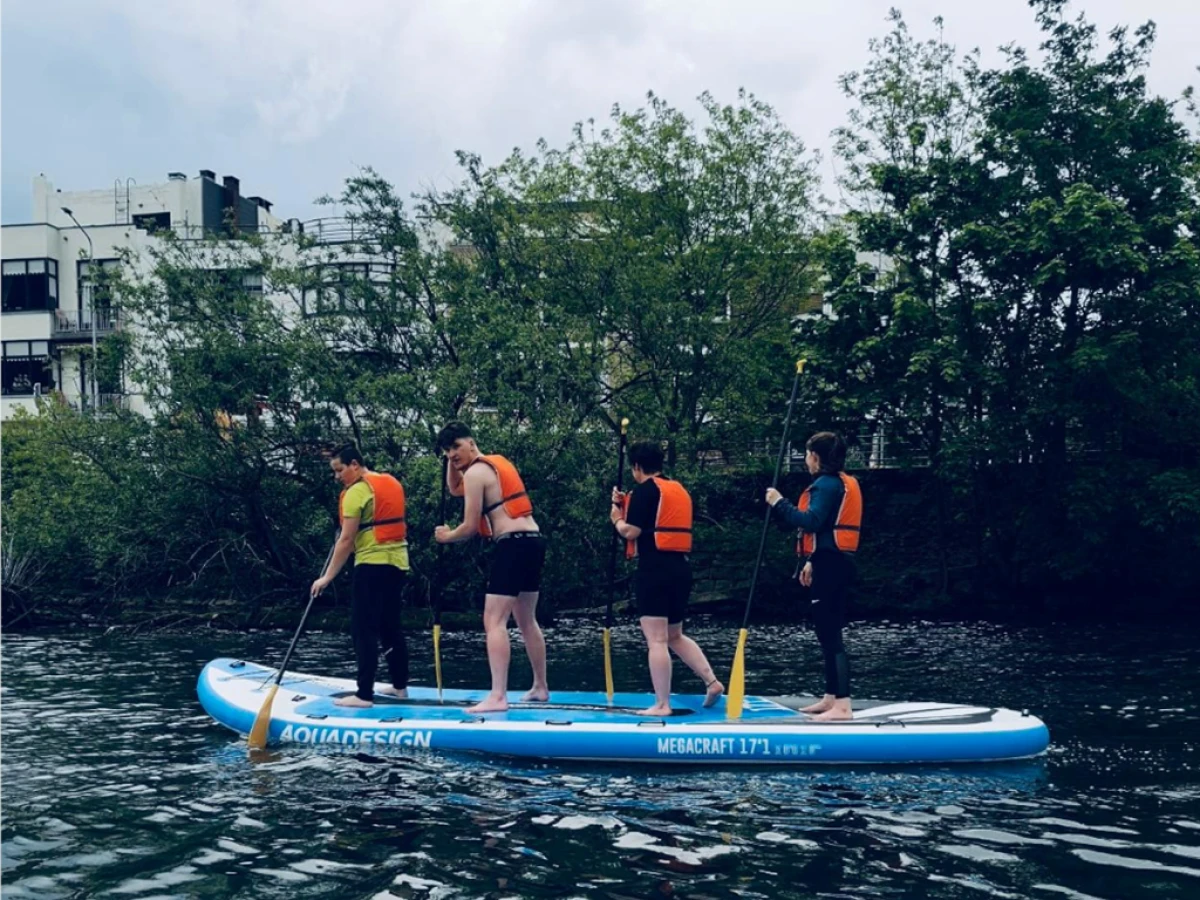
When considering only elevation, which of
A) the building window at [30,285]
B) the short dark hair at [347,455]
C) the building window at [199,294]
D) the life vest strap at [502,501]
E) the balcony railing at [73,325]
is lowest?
the life vest strap at [502,501]

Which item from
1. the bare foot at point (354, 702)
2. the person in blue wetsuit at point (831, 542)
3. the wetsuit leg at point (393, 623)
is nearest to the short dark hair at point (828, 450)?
the person in blue wetsuit at point (831, 542)

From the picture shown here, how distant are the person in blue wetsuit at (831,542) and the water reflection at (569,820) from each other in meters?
0.83

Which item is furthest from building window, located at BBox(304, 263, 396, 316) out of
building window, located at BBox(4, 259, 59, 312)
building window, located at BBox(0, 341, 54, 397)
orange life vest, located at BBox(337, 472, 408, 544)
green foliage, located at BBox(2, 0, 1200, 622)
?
building window, located at BBox(4, 259, 59, 312)

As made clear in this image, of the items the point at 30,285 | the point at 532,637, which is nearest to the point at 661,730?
the point at 532,637

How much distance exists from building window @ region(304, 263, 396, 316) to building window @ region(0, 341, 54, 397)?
28860mm

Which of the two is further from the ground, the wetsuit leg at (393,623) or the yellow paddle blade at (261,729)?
the wetsuit leg at (393,623)

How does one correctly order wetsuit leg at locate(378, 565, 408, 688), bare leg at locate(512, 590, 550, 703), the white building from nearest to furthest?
1. bare leg at locate(512, 590, 550, 703)
2. wetsuit leg at locate(378, 565, 408, 688)
3. the white building

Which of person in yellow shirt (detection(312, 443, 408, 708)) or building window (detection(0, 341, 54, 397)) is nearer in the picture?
person in yellow shirt (detection(312, 443, 408, 708))

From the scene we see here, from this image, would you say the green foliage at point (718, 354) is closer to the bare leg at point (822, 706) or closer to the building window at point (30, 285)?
the bare leg at point (822, 706)

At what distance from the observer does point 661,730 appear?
897cm

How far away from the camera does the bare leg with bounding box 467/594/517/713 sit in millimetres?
9734

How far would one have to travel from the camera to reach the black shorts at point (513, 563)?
9805 mm

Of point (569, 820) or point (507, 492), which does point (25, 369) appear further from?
point (569, 820)

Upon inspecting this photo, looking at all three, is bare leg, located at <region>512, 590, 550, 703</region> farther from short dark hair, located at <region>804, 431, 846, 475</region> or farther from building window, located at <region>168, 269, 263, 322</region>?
building window, located at <region>168, 269, 263, 322</region>
